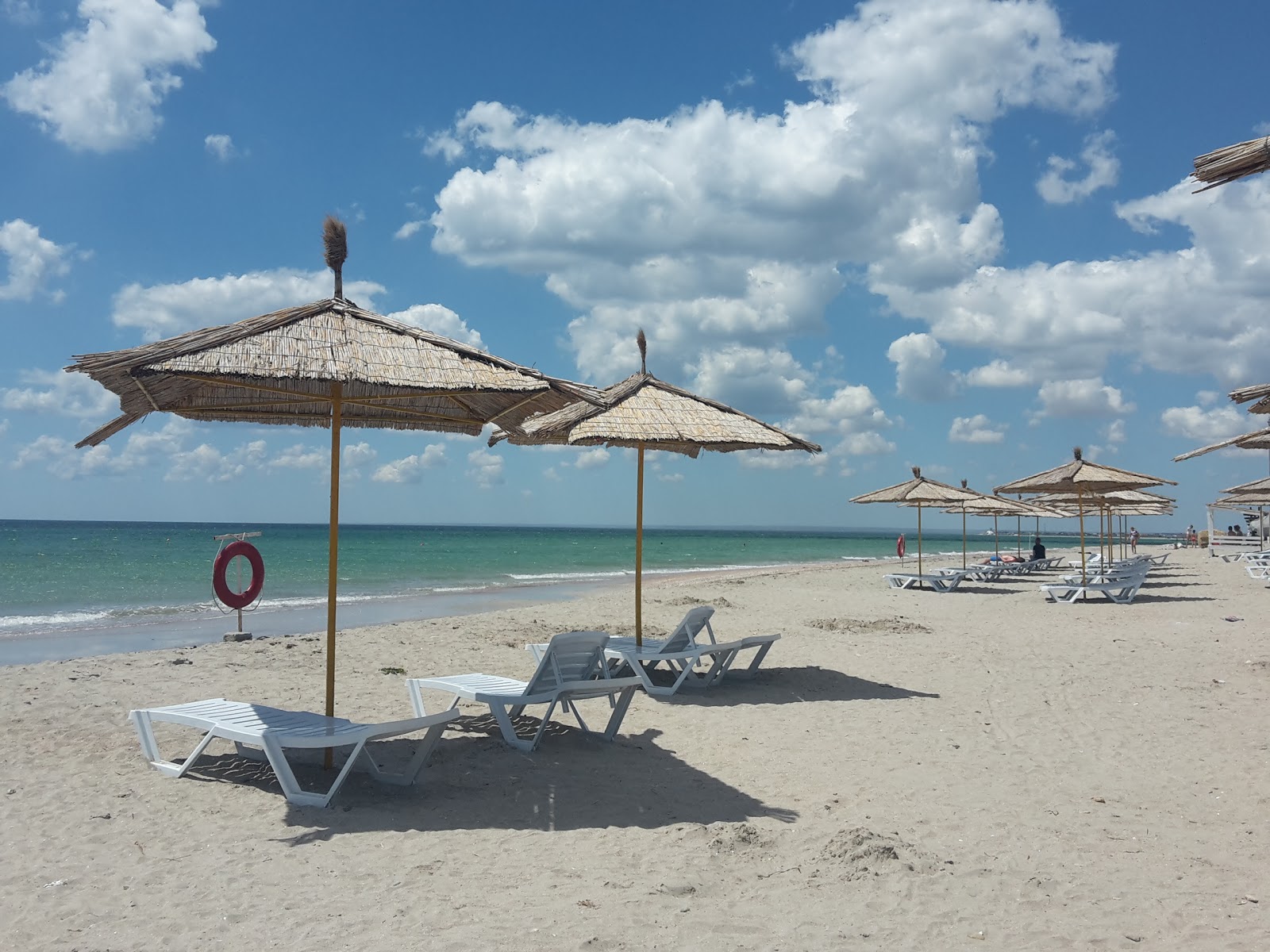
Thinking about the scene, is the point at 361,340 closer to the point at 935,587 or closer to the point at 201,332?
the point at 201,332

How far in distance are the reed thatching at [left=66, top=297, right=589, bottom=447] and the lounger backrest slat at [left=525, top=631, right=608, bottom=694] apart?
1.43 meters

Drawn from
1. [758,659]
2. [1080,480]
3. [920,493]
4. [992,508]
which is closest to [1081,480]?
[1080,480]

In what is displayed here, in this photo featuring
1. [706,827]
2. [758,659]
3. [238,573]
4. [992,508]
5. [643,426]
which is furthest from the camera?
[992,508]

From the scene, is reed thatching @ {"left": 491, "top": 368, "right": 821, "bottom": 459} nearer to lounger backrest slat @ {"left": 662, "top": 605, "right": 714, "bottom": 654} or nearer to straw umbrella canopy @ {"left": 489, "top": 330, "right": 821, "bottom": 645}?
straw umbrella canopy @ {"left": 489, "top": 330, "right": 821, "bottom": 645}

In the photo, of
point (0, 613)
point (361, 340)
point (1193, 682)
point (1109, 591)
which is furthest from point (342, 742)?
point (0, 613)

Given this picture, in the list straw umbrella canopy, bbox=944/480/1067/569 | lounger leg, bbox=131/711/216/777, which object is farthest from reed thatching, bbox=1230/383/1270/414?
straw umbrella canopy, bbox=944/480/1067/569

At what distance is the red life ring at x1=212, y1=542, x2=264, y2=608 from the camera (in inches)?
414

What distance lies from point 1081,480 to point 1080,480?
0.01m

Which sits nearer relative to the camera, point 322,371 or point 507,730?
point 322,371

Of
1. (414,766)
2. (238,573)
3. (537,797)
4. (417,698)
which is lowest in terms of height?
(537,797)

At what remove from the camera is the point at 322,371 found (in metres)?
4.08

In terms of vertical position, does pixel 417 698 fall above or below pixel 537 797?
above

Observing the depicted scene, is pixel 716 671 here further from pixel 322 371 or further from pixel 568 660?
pixel 322 371

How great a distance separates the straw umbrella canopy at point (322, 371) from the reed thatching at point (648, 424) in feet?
3.45
